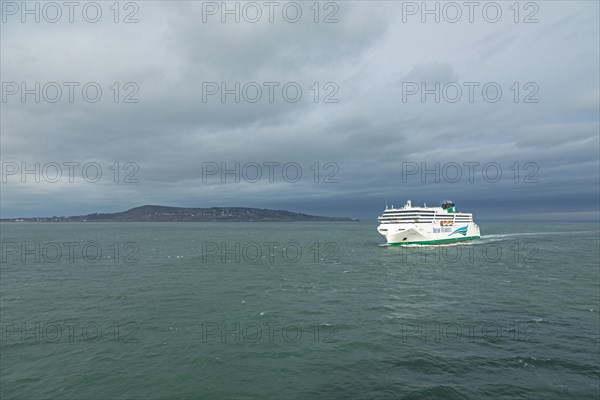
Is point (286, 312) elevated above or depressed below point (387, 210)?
below

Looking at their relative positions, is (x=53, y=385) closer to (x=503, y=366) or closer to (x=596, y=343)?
(x=503, y=366)

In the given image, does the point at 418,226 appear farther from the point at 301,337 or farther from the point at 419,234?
the point at 301,337

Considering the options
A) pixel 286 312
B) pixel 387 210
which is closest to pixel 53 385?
pixel 286 312

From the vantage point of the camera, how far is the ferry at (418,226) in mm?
80188

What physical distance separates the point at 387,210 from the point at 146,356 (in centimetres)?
7499

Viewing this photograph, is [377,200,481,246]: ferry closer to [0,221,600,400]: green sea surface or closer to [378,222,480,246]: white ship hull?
[378,222,480,246]: white ship hull

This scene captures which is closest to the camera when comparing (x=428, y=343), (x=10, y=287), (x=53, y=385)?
(x=53, y=385)

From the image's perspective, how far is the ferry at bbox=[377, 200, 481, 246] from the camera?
3157 inches

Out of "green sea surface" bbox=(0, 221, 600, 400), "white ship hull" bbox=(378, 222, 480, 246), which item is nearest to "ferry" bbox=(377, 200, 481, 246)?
"white ship hull" bbox=(378, 222, 480, 246)

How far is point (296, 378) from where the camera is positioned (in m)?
16.1

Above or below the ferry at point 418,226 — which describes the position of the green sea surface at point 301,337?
below

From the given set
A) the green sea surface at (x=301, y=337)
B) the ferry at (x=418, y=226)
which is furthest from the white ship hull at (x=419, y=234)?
the green sea surface at (x=301, y=337)

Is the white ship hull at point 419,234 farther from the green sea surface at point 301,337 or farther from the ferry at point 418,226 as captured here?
the green sea surface at point 301,337

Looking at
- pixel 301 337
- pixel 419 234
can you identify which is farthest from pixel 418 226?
pixel 301 337
